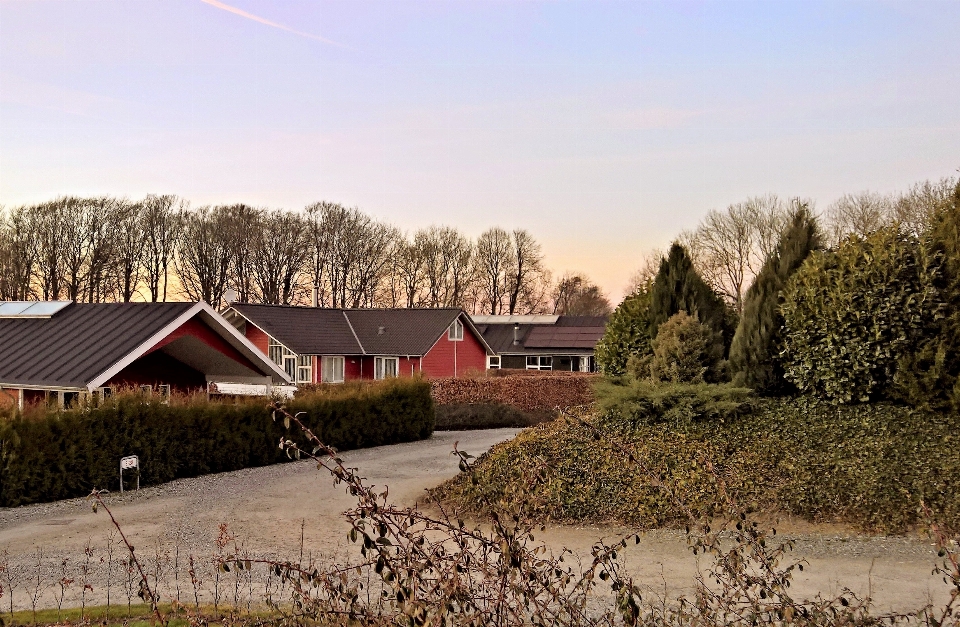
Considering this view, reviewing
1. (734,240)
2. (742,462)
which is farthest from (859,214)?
(742,462)

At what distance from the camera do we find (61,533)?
10.2 meters

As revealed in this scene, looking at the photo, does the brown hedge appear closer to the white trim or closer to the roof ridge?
the white trim

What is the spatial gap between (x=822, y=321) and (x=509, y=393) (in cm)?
1664

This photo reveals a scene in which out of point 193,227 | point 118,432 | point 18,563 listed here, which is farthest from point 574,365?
point 18,563

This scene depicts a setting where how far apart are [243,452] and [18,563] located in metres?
6.99

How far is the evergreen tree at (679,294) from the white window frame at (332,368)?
25.5m

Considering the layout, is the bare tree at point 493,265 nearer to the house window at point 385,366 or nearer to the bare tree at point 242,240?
the bare tree at point 242,240

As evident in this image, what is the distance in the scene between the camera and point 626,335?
14672mm

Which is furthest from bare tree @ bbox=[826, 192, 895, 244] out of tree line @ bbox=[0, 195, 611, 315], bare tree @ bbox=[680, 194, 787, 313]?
tree line @ bbox=[0, 195, 611, 315]

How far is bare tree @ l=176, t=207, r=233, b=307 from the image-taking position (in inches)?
2167

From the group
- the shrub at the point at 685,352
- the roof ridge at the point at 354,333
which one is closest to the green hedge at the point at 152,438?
the shrub at the point at 685,352

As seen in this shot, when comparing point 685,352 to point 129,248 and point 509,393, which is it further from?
point 129,248

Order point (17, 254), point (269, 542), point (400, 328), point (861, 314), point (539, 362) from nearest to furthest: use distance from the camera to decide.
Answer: point (269, 542) < point (861, 314) < point (400, 328) < point (17, 254) < point (539, 362)

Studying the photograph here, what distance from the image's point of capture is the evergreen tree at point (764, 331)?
12.4 meters
